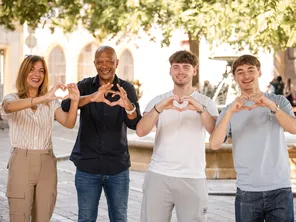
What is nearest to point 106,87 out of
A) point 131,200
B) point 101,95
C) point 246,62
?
point 101,95

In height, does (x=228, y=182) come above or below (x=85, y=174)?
below

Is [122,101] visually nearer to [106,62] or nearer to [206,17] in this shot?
[106,62]

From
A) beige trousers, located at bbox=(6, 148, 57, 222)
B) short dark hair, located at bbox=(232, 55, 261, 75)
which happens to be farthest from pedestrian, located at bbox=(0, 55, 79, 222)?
short dark hair, located at bbox=(232, 55, 261, 75)

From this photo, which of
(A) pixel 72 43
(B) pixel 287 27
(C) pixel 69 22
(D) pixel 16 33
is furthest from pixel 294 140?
(A) pixel 72 43

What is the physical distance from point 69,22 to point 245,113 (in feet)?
56.7

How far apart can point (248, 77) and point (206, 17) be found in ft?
37.4

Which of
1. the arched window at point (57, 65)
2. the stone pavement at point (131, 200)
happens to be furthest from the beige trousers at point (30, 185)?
the arched window at point (57, 65)

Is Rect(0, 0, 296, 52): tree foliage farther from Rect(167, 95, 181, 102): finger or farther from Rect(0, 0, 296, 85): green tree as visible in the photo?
Rect(167, 95, 181, 102): finger

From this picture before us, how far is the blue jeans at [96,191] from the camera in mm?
5715

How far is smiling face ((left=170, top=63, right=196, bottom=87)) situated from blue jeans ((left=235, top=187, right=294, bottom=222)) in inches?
33.8

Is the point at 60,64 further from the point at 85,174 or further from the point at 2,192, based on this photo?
the point at 85,174

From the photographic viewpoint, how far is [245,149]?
4.93 m

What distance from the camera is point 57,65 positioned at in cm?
4231

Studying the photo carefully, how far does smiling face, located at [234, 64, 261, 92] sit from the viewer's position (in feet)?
16.2
